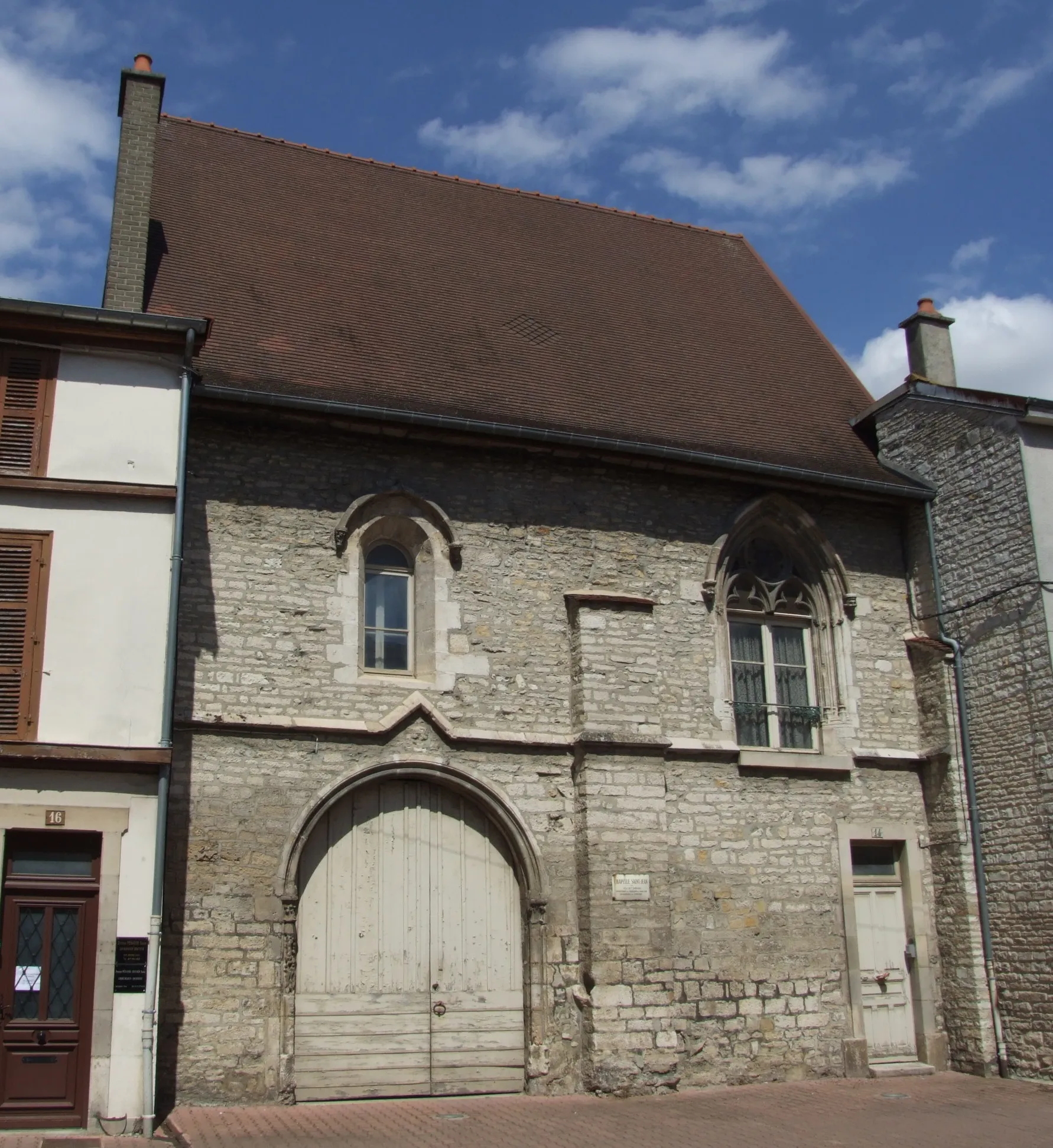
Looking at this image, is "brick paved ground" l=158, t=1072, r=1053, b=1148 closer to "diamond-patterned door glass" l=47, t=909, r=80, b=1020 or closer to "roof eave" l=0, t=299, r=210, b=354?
"diamond-patterned door glass" l=47, t=909, r=80, b=1020

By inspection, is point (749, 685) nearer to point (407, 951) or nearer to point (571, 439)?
point (571, 439)

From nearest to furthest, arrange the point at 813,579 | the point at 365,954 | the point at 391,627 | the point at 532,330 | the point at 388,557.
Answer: the point at 365,954 < the point at 391,627 < the point at 388,557 < the point at 813,579 < the point at 532,330

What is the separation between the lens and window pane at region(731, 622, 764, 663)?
12578 millimetres

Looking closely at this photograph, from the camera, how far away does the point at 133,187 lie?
12.1 metres

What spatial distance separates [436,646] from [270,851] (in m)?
2.25

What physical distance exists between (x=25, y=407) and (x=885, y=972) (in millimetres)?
9152

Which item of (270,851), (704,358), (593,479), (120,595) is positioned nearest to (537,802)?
(270,851)

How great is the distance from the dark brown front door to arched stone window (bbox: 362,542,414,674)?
2945 millimetres

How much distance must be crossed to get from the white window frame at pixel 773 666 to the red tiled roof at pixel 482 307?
1.57 meters

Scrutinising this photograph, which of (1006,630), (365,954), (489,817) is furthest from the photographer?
(1006,630)

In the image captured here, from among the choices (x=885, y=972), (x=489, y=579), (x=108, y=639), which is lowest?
(x=885, y=972)

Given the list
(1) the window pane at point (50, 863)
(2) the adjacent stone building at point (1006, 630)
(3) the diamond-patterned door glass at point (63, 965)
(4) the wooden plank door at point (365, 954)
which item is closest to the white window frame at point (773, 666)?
(2) the adjacent stone building at point (1006, 630)

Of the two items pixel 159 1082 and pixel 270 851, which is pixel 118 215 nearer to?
pixel 270 851

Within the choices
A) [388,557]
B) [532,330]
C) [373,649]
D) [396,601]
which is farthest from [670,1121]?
[532,330]
